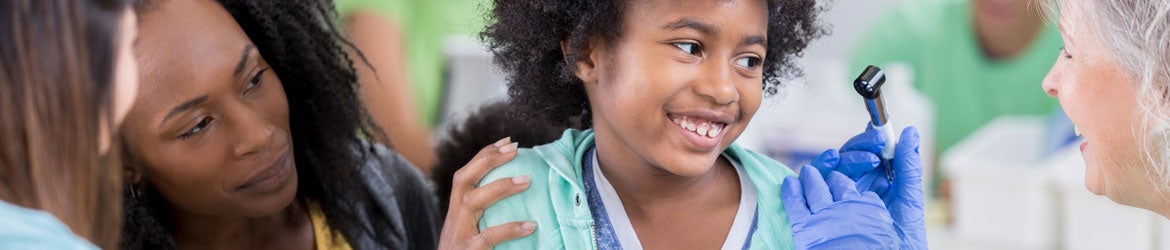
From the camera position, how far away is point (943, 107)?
298 centimetres

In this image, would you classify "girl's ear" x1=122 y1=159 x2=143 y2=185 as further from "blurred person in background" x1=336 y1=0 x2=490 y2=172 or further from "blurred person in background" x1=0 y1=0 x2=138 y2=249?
"blurred person in background" x1=336 y1=0 x2=490 y2=172

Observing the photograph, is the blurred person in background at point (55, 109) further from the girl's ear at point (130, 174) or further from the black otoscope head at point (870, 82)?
the black otoscope head at point (870, 82)

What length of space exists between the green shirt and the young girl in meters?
1.86

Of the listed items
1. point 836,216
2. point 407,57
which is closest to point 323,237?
point 836,216

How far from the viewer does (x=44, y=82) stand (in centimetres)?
73

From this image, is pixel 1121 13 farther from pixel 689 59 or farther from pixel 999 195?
pixel 999 195

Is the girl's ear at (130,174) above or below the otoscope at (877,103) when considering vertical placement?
below

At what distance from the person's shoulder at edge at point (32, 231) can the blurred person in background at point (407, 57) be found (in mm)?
1424

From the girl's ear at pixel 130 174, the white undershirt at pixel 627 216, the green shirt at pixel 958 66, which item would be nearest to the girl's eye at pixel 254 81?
the girl's ear at pixel 130 174

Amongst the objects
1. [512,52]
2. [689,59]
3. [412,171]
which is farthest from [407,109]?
[689,59]

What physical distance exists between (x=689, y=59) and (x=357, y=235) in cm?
52

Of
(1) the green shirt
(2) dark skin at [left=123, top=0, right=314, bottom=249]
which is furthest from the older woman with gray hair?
(1) the green shirt

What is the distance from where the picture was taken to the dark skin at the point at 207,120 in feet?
3.68

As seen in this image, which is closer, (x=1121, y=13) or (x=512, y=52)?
(x=1121, y=13)
